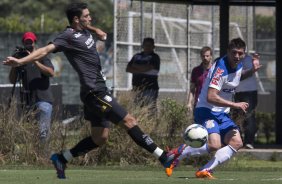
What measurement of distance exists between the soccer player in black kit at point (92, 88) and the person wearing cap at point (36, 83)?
13.6 ft

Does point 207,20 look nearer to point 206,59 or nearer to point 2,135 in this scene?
point 206,59

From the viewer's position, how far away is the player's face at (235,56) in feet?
46.1

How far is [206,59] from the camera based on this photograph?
19531 millimetres

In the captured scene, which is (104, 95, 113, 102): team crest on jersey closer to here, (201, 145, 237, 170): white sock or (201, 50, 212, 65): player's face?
(201, 145, 237, 170): white sock

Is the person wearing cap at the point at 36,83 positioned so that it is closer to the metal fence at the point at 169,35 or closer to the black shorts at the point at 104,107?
the black shorts at the point at 104,107

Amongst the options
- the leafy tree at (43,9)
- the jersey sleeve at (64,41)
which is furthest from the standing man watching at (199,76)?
the leafy tree at (43,9)

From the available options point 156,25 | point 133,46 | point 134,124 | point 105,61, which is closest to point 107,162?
point 134,124

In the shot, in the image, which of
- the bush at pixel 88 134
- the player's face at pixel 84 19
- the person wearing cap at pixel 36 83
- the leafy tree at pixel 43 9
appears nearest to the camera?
the player's face at pixel 84 19

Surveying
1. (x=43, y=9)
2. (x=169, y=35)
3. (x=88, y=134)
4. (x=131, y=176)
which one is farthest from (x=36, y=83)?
(x=43, y=9)

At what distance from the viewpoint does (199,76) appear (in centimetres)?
2017

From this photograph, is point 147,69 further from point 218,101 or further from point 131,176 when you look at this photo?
point 218,101

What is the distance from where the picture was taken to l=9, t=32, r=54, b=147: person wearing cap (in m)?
18.0

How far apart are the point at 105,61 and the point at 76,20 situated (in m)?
16.9

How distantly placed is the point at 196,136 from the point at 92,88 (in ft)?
4.82
